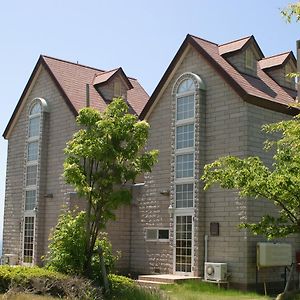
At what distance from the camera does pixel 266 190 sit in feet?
49.6

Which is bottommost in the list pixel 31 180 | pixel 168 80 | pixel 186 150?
pixel 31 180

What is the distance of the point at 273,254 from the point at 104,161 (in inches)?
304

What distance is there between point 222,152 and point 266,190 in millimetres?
8732

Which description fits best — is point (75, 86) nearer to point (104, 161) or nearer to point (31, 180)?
point (31, 180)

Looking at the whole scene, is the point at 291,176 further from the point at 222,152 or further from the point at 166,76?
the point at 166,76

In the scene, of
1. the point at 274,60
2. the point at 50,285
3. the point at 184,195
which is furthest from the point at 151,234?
the point at 50,285

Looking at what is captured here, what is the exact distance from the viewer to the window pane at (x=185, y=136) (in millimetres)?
25250

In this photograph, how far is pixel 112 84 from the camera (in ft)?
104

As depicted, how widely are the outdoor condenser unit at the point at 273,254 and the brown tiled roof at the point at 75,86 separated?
11963 mm

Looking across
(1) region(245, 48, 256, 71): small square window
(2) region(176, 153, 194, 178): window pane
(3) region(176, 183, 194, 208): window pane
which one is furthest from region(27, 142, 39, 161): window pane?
(1) region(245, 48, 256, 71): small square window

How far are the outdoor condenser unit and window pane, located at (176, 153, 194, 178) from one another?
15.2ft

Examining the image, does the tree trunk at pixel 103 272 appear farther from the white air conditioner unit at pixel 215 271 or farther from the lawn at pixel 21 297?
the white air conditioner unit at pixel 215 271

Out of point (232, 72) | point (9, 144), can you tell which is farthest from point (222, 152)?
point (9, 144)

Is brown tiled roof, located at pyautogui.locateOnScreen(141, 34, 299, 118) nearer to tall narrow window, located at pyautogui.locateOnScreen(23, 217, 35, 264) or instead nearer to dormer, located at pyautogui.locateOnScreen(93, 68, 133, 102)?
dormer, located at pyautogui.locateOnScreen(93, 68, 133, 102)
